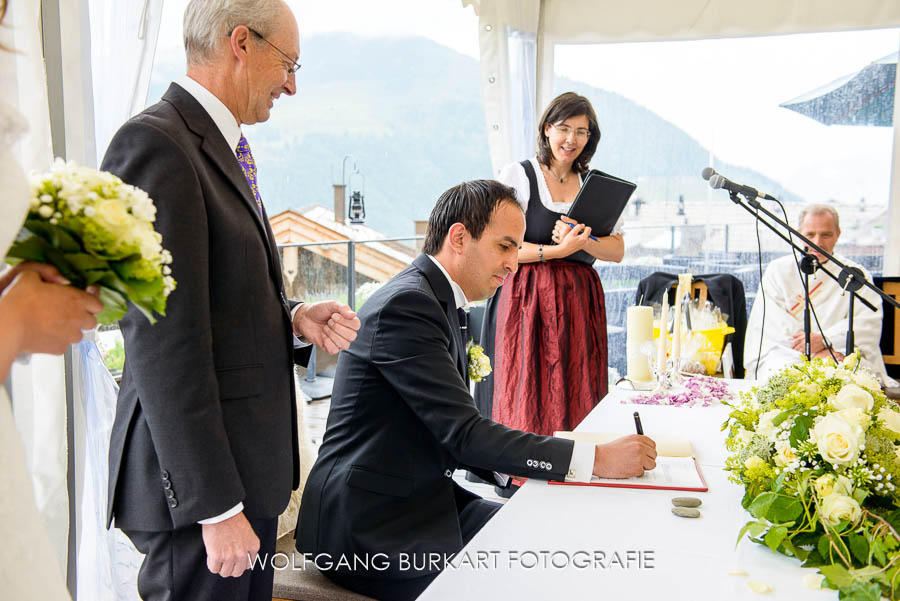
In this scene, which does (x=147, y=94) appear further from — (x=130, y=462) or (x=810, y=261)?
(x=810, y=261)

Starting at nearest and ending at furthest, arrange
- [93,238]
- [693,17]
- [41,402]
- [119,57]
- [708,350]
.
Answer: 1. [93,238]
2. [41,402]
3. [119,57]
4. [708,350]
5. [693,17]

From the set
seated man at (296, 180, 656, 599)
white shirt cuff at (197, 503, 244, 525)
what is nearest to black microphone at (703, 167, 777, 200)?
seated man at (296, 180, 656, 599)

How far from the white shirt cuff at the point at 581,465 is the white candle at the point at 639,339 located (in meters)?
1.14

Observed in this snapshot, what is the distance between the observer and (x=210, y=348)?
1.27m

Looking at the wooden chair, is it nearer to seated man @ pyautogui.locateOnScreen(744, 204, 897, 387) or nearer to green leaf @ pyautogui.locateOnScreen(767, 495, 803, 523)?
seated man @ pyautogui.locateOnScreen(744, 204, 897, 387)

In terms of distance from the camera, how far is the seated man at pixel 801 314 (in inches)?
146

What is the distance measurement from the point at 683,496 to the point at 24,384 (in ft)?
5.18

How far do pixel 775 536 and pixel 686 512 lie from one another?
0.25 metres

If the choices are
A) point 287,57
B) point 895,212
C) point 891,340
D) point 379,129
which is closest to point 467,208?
point 287,57

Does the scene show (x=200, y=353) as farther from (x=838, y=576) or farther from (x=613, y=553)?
(x=838, y=576)

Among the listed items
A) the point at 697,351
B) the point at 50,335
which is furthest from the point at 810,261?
the point at 50,335

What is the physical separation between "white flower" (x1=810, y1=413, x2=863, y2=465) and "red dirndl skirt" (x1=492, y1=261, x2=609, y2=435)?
192cm

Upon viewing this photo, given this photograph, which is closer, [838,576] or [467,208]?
[838,576]

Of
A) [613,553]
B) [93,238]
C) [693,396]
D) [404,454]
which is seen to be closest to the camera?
[93,238]
